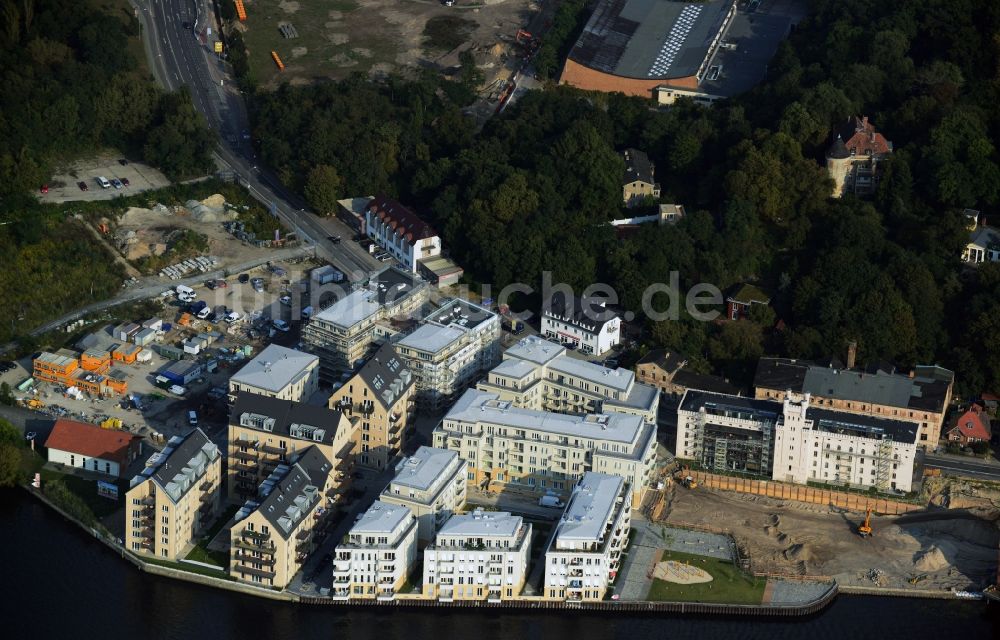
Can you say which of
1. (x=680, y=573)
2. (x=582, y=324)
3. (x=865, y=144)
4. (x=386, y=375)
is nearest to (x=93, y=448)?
(x=386, y=375)

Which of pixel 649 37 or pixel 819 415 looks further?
pixel 649 37

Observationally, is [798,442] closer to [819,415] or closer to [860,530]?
[819,415]

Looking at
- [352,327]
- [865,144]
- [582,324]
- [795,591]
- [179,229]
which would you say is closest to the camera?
[795,591]

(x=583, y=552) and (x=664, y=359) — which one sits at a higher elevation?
(x=664, y=359)

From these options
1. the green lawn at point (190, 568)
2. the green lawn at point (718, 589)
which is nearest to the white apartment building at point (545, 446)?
the green lawn at point (718, 589)

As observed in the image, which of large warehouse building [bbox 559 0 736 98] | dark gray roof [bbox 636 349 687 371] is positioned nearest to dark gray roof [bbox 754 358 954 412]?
dark gray roof [bbox 636 349 687 371]

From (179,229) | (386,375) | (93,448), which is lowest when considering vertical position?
(93,448)

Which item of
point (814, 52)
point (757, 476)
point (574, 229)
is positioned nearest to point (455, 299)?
point (574, 229)
